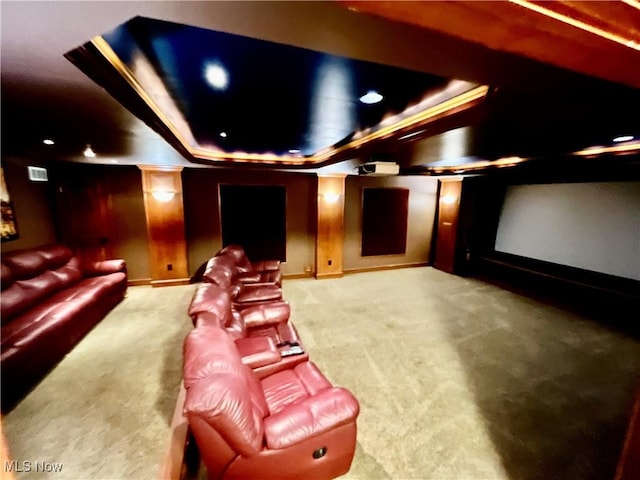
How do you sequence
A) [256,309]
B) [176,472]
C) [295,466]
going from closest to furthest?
[295,466] → [176,472] → [256,309]

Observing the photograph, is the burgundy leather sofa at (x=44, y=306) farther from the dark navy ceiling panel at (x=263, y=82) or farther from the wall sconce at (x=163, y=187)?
the dark navy ceiling panel at (x=263, y=82)

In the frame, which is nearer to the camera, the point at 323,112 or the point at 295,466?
the point at 295,466

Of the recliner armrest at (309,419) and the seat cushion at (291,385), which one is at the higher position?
the recliner armrest at (309,419)

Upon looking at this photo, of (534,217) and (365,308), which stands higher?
(534,217)

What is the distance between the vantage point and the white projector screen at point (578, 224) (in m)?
3.99

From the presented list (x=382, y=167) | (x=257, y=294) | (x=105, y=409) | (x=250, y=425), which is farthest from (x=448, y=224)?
(x=105, y=409)

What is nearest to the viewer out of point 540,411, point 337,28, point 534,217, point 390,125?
point 337,28

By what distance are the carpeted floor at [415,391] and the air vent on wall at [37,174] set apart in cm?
233

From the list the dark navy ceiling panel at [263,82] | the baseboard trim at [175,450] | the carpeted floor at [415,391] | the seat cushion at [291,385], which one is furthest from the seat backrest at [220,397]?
the dark navy ceiling panel at [263,82]

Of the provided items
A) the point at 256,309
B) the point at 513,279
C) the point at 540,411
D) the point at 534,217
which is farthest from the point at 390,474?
the point at 534,217

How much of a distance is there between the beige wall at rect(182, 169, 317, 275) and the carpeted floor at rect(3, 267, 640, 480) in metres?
1.43

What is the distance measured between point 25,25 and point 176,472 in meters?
2.26

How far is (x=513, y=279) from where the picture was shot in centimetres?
542

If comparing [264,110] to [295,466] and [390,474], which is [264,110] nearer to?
[295,466]
